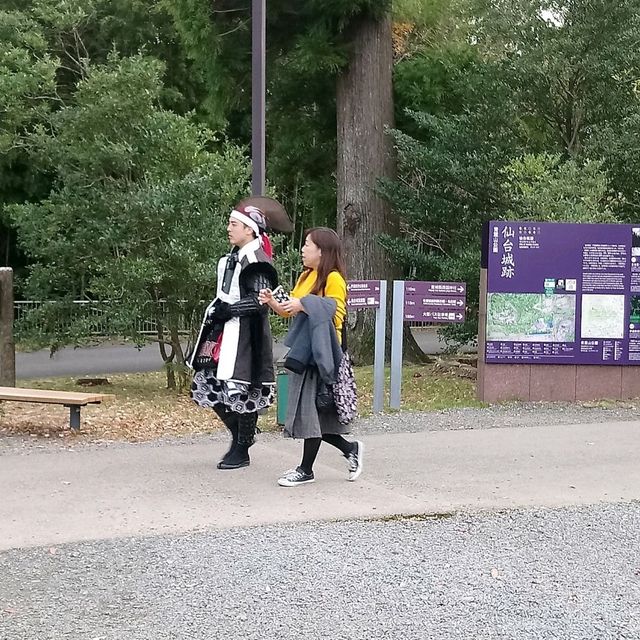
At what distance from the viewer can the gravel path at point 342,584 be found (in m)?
3.98

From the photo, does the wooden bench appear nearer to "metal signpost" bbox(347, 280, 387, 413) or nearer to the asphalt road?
"metal signpost" bbox(347, 280, 387, 413)

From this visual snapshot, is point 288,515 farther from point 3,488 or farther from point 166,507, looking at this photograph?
point 3,488

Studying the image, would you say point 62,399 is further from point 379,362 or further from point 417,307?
A: point 417,307

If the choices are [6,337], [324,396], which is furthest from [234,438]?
[6,337]

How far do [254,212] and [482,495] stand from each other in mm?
2483

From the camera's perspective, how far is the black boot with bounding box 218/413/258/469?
6.62 metres

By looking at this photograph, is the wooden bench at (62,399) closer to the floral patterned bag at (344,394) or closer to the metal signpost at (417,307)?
the floral patterned bag at (344,394)

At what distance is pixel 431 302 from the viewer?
32.9 feet

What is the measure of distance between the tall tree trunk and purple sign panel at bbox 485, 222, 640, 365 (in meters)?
4.97

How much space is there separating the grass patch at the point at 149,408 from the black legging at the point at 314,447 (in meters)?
2.12

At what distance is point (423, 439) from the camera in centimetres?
809

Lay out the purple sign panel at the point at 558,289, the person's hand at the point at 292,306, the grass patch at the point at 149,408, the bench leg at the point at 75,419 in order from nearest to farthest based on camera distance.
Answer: the person's hand at the point at 292,306, the bench leg at the point at 75,419, the grass patch at the point at 149,408, the purple sign panel at the point at 558,289

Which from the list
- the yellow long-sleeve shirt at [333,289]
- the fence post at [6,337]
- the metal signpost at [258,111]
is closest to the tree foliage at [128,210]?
the fence post at [6,337]

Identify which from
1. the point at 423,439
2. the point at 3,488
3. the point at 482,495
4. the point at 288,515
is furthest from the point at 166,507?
the point at 423,439
